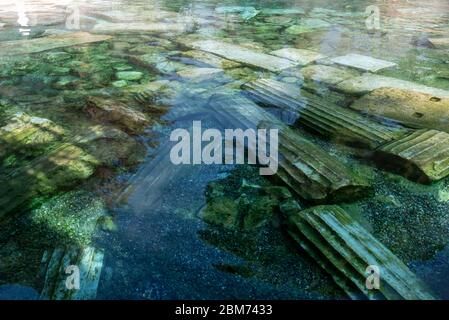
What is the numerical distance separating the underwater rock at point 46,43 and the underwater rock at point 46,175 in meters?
3.13

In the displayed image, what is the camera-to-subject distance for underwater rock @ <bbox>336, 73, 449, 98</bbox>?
11.7 ft

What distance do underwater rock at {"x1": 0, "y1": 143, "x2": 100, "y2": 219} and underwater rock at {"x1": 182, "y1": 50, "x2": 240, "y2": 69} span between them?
92.3 inches

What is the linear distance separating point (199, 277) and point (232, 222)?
1.34ft

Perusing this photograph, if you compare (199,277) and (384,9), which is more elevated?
(384,9)

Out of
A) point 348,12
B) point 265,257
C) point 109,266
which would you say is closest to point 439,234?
point 265,257

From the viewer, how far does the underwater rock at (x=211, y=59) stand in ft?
14.5

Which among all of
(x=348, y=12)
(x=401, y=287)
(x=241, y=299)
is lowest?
(x=241, y=299)

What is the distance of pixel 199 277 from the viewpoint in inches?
67.9

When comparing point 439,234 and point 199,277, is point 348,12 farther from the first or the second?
point 199,277

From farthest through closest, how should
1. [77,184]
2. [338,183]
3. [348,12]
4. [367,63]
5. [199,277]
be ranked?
[348,12], [367,63], [77,184], [338,183], [199,277]

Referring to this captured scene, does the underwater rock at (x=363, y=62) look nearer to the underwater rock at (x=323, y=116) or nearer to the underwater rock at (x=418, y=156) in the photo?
the underwater rock at (x=323, y=116)

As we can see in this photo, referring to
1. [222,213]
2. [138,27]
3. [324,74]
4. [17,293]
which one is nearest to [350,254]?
[222,213]

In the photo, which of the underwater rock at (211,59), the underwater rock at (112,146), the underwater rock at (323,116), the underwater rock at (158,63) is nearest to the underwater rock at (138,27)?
the underwater rock at (211,59)

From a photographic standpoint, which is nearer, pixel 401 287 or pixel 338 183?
pixel 401 287
